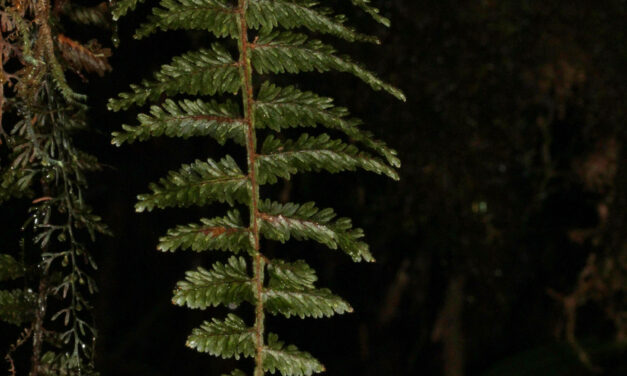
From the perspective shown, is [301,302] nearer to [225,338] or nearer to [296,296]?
[296,296]

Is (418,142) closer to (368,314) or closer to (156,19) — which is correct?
(368,314)

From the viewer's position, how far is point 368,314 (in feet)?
12.2

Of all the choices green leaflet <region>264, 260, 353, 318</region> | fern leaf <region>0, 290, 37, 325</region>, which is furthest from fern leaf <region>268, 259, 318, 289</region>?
fern leaf <region>0, 290, 37, 325</region>

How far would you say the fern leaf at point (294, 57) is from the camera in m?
1.02

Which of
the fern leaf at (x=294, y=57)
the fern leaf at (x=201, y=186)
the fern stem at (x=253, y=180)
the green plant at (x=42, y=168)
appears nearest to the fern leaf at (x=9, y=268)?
the green plant at (x=42, y=168)

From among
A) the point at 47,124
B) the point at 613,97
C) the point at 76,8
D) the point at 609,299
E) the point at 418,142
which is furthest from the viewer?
the point at 609,299

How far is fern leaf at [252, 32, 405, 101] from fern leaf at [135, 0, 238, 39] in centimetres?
5

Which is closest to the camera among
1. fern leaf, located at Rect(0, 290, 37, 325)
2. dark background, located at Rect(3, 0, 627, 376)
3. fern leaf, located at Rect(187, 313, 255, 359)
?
fern leaf, located at Rect(187, 313, 255, 359)

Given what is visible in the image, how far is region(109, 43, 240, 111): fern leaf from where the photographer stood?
982mm

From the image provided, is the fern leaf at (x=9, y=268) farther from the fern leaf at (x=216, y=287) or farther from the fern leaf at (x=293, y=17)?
the fern leaf at (x=293, y=17)

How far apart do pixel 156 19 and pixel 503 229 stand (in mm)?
2302

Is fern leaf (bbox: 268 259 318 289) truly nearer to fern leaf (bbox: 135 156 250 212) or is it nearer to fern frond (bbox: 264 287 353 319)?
fern frond (bbox: 264 287 353 319)

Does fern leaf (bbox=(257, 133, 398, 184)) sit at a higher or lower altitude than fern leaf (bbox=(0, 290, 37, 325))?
higher

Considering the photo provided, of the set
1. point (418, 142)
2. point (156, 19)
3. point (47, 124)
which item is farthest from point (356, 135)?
point (418, 142)
